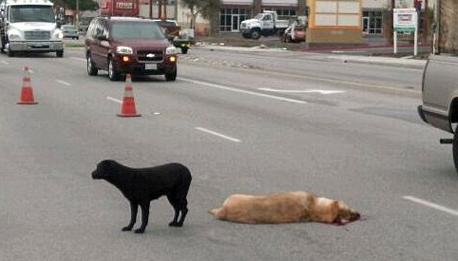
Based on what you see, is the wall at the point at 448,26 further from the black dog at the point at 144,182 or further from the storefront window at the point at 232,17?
the storefront window at the point at 232,17

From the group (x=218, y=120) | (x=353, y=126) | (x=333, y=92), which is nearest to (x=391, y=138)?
(x=353, y=126)

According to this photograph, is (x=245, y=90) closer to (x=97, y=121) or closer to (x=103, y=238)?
(x=97, y=121)

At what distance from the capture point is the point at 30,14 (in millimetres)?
39094

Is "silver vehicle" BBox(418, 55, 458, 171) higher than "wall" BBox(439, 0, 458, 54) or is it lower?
lower

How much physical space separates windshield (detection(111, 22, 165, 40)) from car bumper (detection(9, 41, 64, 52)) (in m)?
14.5

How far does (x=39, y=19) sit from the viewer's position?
39.3m

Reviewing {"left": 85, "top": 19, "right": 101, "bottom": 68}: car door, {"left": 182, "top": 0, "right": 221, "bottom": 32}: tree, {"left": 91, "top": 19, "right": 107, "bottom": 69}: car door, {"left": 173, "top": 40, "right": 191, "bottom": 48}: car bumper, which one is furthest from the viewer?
{"left": 182, "top": 0, "right": 221, "bottom": 32}: tree

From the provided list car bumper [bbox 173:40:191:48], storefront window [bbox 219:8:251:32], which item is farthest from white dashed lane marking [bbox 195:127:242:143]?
storefront window [bbox 219:8:251:32]

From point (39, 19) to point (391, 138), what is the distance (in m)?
29.4

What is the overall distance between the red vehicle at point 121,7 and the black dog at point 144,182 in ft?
130

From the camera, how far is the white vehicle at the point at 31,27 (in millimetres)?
38531

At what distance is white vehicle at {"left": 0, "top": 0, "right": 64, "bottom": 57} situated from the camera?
3853cm

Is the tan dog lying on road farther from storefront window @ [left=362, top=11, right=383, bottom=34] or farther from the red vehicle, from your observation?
storefront window @ [left=362, top=11, right=383, bottom=34]

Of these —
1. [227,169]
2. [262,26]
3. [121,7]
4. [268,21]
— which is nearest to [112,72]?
[227,169]
